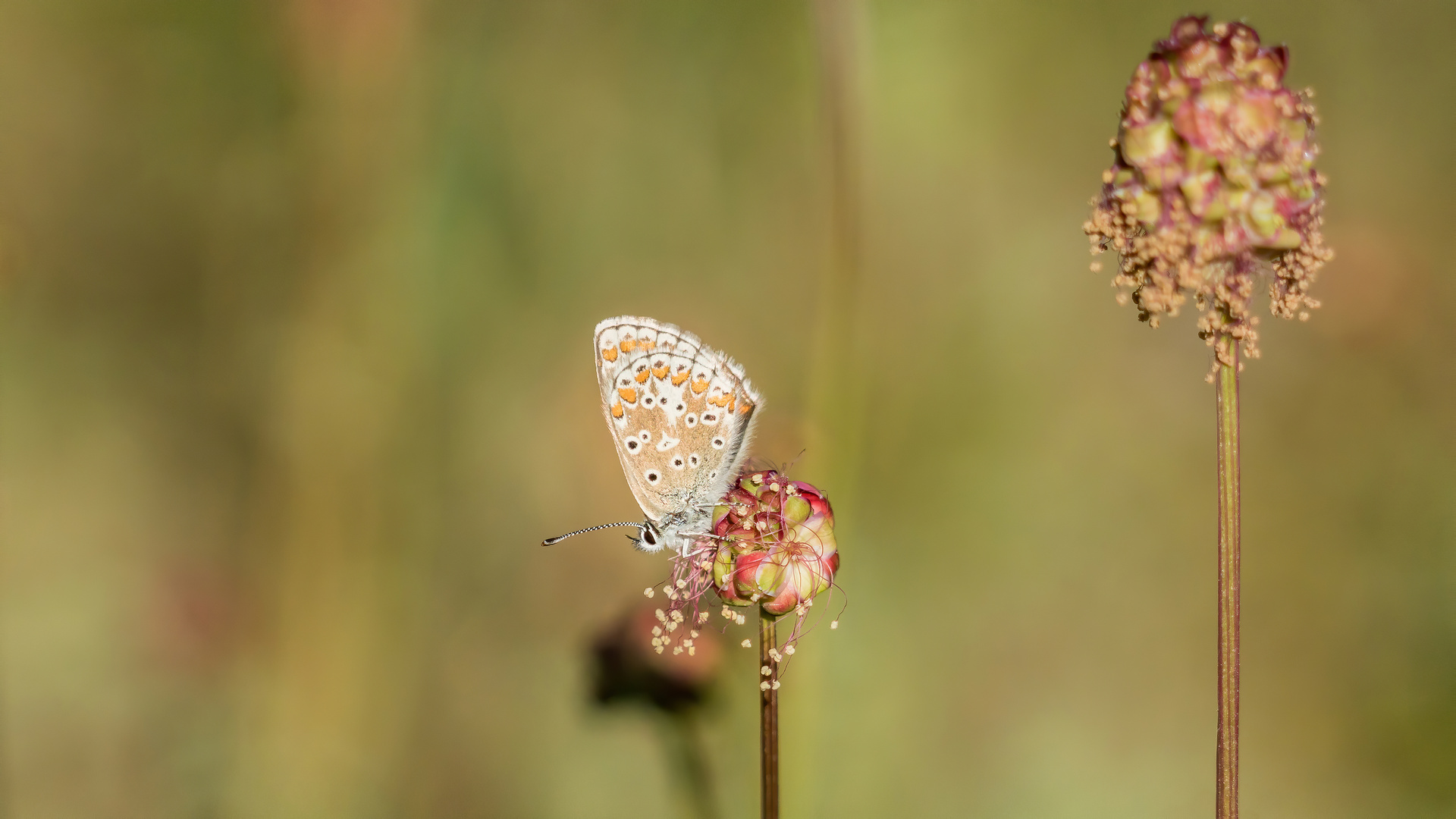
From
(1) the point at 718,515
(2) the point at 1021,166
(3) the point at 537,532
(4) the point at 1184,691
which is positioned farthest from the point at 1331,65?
(3) the point at 537,532

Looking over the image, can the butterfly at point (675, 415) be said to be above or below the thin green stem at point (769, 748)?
above

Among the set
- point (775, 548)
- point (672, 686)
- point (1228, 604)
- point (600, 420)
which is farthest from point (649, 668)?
point (1228, 604)

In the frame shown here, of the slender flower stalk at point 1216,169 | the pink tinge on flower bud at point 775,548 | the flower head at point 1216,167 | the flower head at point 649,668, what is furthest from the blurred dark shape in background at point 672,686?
the flower head at point 1216,167

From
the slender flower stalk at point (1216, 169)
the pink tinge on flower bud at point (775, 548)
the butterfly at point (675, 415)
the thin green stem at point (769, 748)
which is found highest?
the slender flower stalk at point (1216, 169)

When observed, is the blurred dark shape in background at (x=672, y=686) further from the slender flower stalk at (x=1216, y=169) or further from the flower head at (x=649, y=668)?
the slender flower stalk at (x=1216, y=169)

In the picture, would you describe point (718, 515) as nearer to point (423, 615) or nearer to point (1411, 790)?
point (423, 615)

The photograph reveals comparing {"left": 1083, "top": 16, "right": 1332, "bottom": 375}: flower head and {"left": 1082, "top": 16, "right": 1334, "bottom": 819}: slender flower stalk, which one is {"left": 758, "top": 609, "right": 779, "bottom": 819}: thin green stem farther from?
{"left": 1083, "top": 16, "right": 1332, "bottom": 375}: flower head
